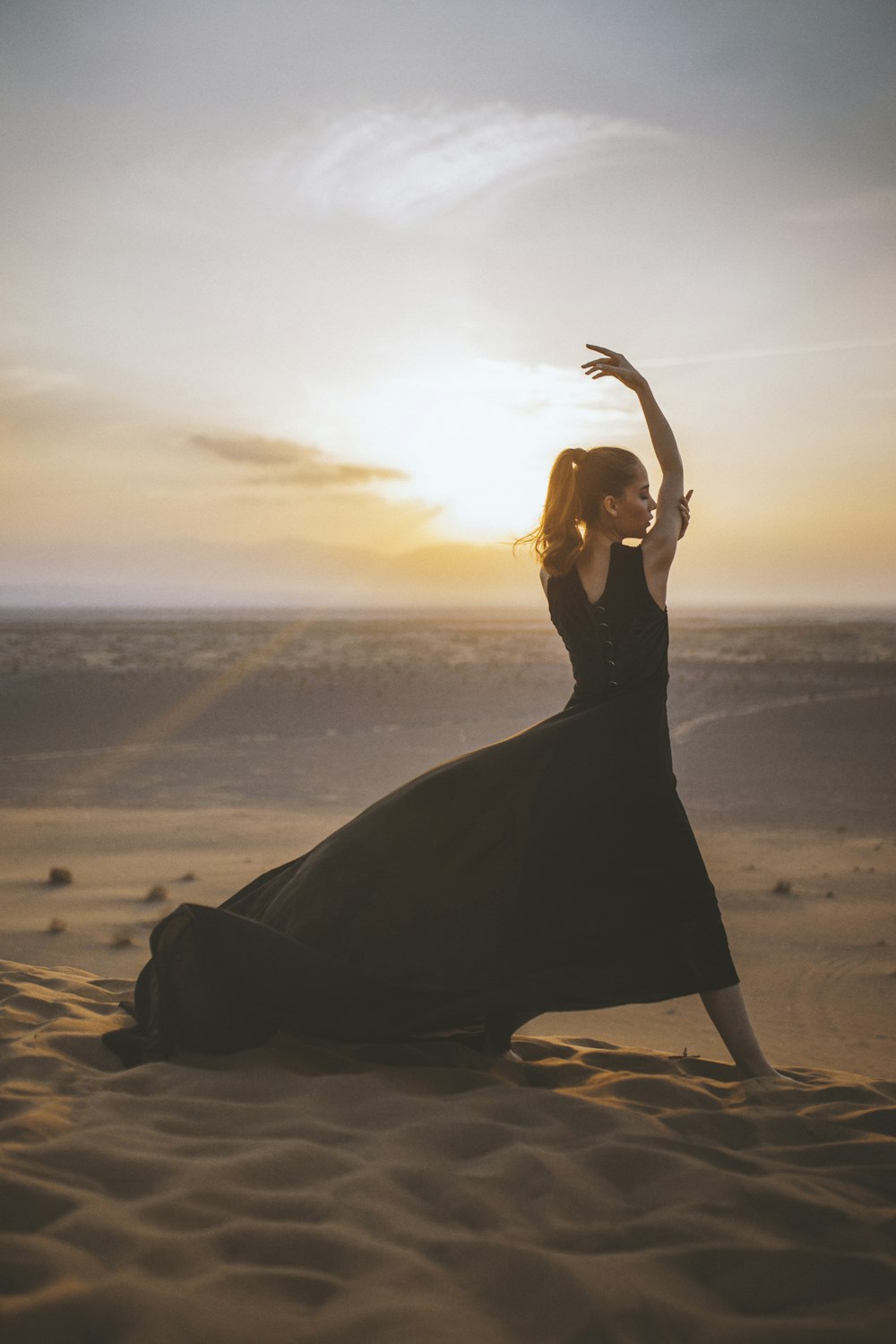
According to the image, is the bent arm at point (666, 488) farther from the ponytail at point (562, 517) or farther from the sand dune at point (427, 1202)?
the sand dune at point (427, 1202)

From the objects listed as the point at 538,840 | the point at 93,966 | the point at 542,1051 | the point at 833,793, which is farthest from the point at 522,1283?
the point at 833,793

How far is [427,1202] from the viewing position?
2887 mm

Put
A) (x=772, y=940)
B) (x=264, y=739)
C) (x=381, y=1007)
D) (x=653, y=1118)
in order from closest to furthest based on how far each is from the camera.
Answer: (x=653, y=1118), (x=381, y=1007), (x=772, y=940), (x=264, y=739)

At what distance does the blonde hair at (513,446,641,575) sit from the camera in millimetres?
4207

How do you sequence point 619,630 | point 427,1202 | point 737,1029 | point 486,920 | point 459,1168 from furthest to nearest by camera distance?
point 619,630 → point 737,1029 → point 486,920 → point 459,1168 → point 427,1202

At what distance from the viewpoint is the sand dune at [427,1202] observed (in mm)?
2346

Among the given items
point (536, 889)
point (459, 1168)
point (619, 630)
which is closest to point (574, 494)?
point (619, 630)

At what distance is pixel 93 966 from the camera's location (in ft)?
20.9

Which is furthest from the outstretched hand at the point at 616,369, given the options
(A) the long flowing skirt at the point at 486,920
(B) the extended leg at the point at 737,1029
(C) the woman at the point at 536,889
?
(B) the extended leg at the point at 737,1029

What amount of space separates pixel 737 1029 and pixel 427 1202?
5.62 ft

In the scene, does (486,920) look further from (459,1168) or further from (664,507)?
(664,507)

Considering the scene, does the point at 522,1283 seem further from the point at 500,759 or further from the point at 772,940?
the point at 772,940

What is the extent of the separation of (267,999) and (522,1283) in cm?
168

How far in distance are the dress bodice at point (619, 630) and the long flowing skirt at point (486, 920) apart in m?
0.08
